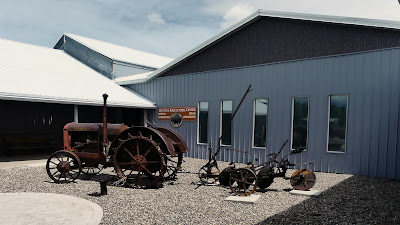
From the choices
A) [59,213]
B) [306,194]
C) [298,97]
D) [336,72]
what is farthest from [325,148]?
[59,213]

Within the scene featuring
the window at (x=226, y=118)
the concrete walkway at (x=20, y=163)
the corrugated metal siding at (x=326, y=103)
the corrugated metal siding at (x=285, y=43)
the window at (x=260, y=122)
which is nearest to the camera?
the corrugated metal siding at (x=326, y=103)

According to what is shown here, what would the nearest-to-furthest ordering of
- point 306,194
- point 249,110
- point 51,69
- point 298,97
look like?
point 306,194 < point 298,97 < point 249,110 < point 51,69

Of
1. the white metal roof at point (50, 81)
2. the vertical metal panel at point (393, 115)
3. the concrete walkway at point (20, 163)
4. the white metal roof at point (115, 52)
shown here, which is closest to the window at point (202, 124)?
the white metal roof at point (50, 81)

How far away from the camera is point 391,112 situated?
26.2 ft

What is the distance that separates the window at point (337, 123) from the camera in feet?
29.0

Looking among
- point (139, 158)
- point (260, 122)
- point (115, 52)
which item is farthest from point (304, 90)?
point (115, 52)

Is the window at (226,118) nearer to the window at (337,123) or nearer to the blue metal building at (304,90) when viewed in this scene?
the blue metal building at (304,90)

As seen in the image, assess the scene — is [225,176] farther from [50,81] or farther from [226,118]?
[50,81]

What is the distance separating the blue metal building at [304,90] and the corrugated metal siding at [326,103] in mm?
25

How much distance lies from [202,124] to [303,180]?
6.37 metres

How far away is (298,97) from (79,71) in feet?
44.0

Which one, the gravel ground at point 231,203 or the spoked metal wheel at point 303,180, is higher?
the spoked metal wheel at point 303,180

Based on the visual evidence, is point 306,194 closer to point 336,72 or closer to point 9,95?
point 336,72

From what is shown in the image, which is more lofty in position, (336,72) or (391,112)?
(336,72)
